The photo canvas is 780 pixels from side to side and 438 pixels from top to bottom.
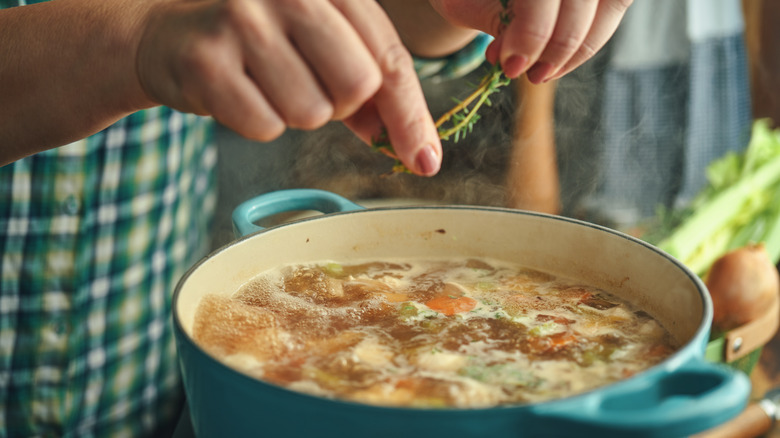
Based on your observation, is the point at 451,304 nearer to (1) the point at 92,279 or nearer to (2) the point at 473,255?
(2) the point at 473,255

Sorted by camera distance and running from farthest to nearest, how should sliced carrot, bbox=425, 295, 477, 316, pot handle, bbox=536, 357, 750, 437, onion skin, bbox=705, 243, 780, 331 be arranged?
onion skin, bbox=705, 243, 780, 331, sliced carrot, bbox=425, 295, 477, 316, pot handle, bbox=536, 357, 750, 437

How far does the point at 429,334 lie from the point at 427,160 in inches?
10.4

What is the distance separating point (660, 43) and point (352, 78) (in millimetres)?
2902

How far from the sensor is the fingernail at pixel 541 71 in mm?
972

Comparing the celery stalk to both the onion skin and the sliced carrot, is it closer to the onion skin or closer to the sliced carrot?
the onion skin

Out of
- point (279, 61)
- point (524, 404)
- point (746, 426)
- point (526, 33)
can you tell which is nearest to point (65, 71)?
point (279, 61)

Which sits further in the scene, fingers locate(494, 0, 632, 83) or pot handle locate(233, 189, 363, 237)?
pot handle locate(233, 189, 363, 237)

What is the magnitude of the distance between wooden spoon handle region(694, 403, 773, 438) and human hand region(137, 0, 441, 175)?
45.5 inches

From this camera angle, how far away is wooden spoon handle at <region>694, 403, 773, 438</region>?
143 cm

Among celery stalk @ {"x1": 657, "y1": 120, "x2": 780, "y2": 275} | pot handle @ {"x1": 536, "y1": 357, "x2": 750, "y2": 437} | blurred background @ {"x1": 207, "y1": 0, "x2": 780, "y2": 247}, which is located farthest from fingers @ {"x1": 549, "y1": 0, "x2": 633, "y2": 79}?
blurred background @ {"x1": 207, "y1": 0, "x2": 780, "y2": 247}

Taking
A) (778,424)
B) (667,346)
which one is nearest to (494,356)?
(667,346)

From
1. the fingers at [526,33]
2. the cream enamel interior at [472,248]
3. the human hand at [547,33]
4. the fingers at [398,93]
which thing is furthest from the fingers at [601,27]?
the fingers at [398,93]

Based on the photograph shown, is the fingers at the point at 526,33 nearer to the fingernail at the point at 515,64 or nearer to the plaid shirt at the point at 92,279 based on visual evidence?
the fingernail at the point at 515,64

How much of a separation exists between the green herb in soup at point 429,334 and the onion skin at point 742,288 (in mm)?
744
